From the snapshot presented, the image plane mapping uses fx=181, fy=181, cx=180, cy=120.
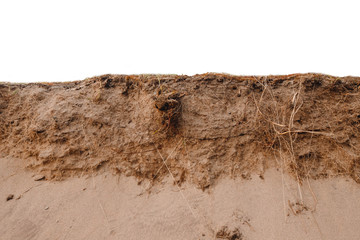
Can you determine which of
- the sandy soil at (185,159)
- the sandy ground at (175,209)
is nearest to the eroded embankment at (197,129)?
the sandy soil at (185,159)

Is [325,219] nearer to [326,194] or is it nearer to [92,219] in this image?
[326,194]

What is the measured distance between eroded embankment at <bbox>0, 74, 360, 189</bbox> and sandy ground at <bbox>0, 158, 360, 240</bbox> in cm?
19

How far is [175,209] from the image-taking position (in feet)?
8.03

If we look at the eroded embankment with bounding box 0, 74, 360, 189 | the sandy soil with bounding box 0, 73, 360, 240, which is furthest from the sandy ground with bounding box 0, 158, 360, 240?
the eroded embankment with bounding box 0, 74, 360, 189

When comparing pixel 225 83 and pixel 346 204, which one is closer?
pixel 346 204

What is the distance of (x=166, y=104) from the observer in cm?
270

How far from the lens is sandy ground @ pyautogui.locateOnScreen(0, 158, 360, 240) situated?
2213mm

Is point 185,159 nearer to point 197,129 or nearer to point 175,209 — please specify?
point 197,129

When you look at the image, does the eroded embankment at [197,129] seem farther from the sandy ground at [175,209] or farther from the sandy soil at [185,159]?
the sandy ground at [175,209]

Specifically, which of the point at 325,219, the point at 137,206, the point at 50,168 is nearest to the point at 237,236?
the point at 325,219

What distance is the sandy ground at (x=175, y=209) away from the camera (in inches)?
87.1

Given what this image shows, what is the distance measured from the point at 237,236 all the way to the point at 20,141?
12.3ft

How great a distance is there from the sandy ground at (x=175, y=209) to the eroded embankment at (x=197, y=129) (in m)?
0.19

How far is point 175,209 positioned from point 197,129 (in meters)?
1.21
